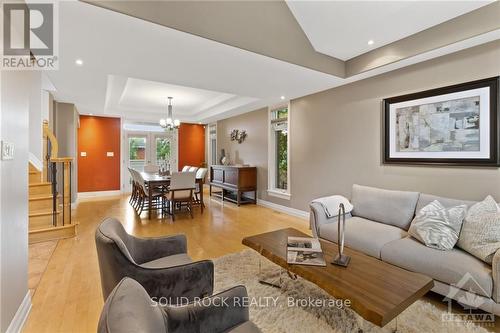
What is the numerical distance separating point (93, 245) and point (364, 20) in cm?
464

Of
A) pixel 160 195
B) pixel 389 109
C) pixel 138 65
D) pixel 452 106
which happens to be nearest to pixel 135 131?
pixel 160 195

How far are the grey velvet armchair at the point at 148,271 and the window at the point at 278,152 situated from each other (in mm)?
3825

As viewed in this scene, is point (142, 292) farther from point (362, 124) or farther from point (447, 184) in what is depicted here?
point (362, 124)

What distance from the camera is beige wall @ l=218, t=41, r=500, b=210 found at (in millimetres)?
2604

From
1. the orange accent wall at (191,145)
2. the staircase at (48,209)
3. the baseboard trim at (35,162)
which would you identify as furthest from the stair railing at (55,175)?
the orange accent wall at (191,145)

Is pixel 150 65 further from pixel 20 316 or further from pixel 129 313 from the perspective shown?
pixel 129 313

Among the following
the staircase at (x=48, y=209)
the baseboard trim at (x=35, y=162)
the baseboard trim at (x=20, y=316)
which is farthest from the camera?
the baseboard trim at (x=35, y=162)

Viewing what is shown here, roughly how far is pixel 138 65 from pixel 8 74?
1.66 m

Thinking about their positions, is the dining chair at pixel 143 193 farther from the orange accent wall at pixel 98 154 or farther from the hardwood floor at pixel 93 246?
the orange accent wall at pixel 98 154

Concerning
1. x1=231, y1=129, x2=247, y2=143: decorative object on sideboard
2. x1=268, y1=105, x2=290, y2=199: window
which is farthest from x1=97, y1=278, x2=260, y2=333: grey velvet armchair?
x1=231, y1=129, x2=247, y2=143: decorative object on sideboard

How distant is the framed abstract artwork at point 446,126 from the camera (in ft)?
8.06

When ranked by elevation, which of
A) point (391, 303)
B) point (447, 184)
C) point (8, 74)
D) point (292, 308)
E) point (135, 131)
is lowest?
point (292, 308)

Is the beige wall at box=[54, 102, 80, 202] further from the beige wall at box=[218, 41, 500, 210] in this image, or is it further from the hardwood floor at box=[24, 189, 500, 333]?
the beige wall at box=[218, 41, 500, 210]

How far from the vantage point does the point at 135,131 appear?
7875 mm
